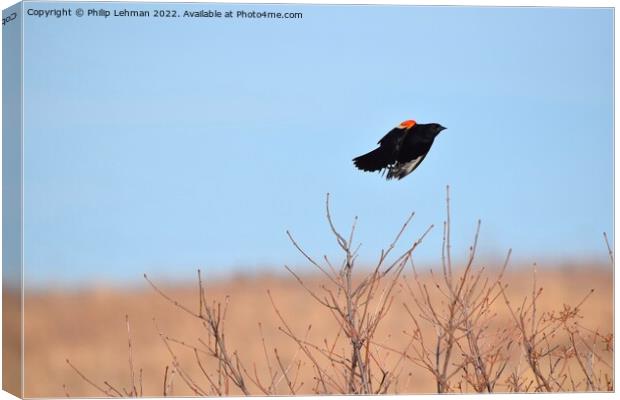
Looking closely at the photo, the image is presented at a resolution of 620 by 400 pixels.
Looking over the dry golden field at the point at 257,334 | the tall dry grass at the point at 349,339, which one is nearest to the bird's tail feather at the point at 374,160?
the tall dry grass at the point at 349,339

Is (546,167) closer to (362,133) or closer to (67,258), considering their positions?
(362,133)

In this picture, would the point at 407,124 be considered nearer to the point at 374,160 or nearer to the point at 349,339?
the point at 374,160

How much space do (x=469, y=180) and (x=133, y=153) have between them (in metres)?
2.06

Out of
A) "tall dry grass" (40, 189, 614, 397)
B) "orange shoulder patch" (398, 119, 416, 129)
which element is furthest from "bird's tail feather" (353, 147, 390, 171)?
"tall dry grass" (40, 189, 614, 397)

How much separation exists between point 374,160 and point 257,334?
4.19ft

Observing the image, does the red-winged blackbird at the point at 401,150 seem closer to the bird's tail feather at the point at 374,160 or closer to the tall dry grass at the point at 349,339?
the bird's tail feather at the point at 374,160

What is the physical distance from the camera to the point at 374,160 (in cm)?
686

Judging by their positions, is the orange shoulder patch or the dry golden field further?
the orange shoulder patch

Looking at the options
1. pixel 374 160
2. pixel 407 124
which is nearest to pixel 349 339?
pixel 374 160

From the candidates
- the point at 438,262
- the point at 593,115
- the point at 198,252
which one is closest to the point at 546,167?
the point at 593,115

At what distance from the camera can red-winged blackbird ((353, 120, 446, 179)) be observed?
6863mm

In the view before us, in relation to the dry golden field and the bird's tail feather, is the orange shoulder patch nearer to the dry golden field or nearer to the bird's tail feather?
the bird's tail feather

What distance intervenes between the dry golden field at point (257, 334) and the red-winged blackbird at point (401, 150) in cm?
65

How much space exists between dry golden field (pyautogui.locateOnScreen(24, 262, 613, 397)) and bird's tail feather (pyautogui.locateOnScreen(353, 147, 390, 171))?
70cm
